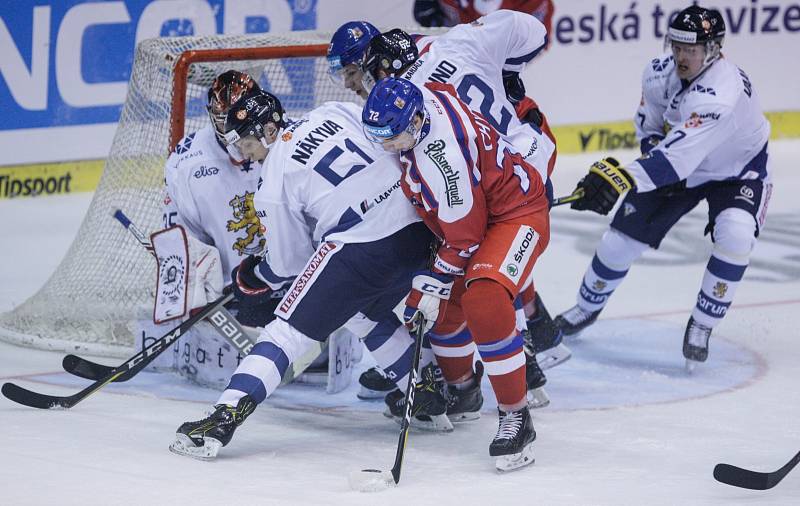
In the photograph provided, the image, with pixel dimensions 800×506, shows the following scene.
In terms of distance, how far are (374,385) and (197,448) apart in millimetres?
895

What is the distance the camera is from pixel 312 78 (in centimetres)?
501

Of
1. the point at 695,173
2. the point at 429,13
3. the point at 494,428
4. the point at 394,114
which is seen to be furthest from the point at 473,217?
the point at 429,13

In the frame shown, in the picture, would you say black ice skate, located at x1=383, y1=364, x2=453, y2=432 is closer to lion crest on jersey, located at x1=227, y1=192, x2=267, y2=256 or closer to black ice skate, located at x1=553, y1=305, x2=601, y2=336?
lion crest on jersey, located at x1=227, y1=192, x2=267, y2=256

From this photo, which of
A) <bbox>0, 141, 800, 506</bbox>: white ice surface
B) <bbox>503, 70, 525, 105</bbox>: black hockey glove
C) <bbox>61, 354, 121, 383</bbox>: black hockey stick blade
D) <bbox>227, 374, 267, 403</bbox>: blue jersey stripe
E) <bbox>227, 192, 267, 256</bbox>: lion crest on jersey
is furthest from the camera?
<bbox>503, 70, 525, 105</bbox>: black hockey glove

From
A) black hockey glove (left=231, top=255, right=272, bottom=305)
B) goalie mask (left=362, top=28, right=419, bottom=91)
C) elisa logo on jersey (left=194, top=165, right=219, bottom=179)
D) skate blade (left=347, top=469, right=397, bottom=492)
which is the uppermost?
goalie mask (left=362, top=28, right=419, bottom=91)

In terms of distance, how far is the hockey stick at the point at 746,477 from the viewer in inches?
123

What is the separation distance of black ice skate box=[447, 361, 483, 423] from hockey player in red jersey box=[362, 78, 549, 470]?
1.14 feet

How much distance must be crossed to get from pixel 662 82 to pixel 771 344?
0.98 m

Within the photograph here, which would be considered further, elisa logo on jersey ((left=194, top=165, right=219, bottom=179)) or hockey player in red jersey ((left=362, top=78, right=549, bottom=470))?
elisa logo on jersey ((left=194, top=165, right=219, bottom=179))

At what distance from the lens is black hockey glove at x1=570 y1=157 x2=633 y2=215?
4303mm

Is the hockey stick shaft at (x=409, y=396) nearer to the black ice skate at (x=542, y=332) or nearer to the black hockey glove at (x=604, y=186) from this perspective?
the black ice skate at (x=542, y=332)

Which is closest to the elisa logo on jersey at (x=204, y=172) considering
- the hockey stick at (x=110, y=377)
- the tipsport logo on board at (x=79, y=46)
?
the hockey stick at (x=110, y=377)

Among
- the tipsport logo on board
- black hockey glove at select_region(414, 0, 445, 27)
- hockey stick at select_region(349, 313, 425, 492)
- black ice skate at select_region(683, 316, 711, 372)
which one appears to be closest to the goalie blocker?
hockey stick at select_region(349, 313, 425, 492)

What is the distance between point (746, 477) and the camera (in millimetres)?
3131
